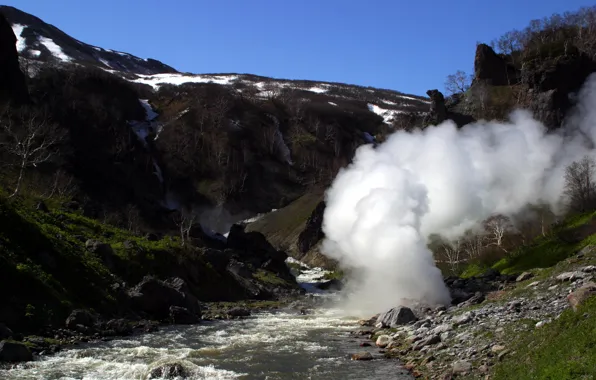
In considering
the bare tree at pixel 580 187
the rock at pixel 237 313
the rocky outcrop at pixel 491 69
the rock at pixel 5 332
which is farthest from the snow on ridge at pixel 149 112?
the rock at pixel 5 332

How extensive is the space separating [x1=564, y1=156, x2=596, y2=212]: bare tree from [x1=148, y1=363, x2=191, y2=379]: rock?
60975 millimetres

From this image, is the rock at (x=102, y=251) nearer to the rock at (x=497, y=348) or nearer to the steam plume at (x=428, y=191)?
the steam plume at (x=428, y=191)

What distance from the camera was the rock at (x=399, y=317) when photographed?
28.5 metres

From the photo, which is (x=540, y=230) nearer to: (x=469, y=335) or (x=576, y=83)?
(x=469, y=335)

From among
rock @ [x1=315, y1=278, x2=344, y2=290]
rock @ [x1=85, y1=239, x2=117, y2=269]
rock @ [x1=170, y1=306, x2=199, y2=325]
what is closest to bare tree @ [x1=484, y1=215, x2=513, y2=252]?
rock @ [x1=315, y1=278, x2=344, y2=290]

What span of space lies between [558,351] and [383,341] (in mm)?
12866

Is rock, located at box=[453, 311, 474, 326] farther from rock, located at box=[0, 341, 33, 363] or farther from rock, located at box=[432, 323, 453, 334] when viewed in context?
rock, located at box=[0, 341, 33, 363]

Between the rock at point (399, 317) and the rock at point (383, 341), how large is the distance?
2887mm

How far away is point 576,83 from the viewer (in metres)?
114

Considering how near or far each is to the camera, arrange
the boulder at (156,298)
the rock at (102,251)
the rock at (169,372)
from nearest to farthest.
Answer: the rock at (169,372)
the boulder at (156,298)
the rock at (102,251)

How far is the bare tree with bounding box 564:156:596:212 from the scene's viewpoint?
216ft

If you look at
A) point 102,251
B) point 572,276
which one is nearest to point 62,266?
point 102,251

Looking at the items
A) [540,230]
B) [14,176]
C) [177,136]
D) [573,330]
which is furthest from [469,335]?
[177,136]

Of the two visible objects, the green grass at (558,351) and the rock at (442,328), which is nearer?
the green grass at (558,351)
